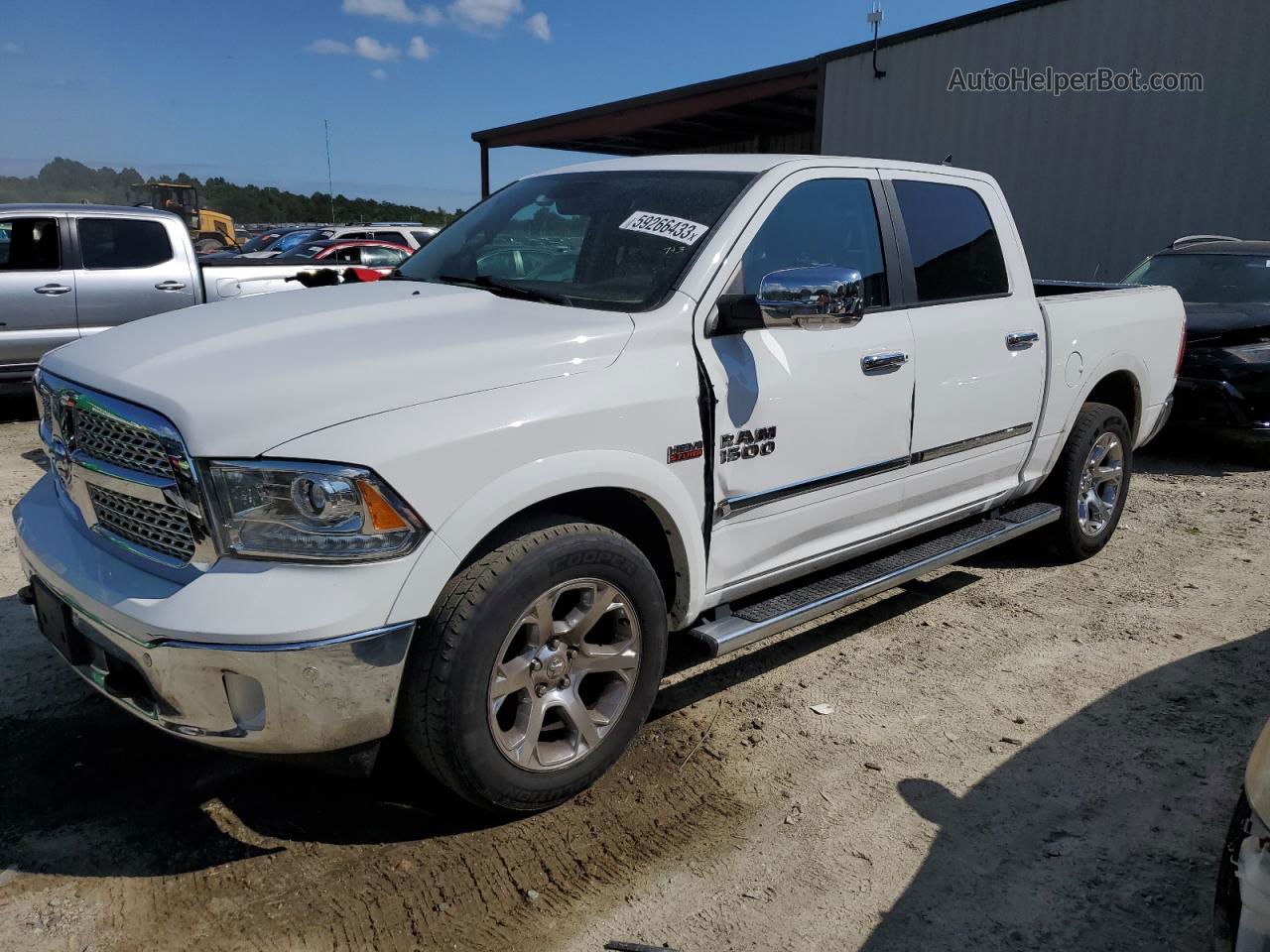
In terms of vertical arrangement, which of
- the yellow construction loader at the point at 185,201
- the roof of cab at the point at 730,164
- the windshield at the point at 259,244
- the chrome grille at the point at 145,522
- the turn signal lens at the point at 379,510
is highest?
the yellow construction loader at the point at 185,201

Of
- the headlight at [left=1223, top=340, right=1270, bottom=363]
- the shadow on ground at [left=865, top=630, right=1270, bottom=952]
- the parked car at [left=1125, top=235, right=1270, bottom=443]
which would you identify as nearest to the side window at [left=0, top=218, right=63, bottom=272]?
the shadow on ground at [left=865, top=630, right=1270, bottom=952]

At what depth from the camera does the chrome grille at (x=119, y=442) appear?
2.48 m

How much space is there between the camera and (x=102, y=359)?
275cm

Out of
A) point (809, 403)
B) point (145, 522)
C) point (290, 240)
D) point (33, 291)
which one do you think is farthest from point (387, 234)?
point (145, 522)

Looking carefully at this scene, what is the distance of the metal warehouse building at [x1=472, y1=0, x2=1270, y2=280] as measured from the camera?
11.5m

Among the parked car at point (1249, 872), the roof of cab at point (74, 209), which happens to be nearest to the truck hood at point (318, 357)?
the parked car at point (1249, 872)

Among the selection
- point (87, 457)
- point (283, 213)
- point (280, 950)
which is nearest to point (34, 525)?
point (87, 457)

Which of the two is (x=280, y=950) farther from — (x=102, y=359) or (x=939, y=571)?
(x=939, y=571)

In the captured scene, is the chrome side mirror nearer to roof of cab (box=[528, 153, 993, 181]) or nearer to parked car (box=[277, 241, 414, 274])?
roof of cab (box=[528, 153, 993, 181])

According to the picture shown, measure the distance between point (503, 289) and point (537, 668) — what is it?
1.36 metres

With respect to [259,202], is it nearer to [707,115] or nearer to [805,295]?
[707,115]

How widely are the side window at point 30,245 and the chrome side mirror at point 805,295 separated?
290 inches

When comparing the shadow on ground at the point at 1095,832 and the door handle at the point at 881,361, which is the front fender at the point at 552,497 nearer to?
the door handle at the point at 881,361

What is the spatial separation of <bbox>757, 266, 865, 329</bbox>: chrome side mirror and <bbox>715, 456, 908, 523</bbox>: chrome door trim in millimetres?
573
